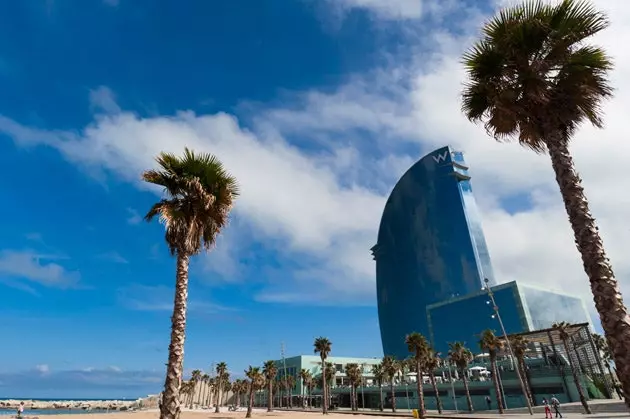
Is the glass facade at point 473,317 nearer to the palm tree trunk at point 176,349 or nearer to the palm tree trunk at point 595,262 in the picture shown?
the palm tree trunk at point 176,349

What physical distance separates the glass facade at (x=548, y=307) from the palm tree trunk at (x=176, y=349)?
134 meters

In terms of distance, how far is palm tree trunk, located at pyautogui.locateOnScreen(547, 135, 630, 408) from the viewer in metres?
7.46

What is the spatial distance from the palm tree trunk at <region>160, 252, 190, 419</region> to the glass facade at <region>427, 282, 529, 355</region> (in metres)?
118

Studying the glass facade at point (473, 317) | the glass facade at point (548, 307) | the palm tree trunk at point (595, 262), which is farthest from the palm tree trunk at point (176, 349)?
the glass facade at point (548, 307)

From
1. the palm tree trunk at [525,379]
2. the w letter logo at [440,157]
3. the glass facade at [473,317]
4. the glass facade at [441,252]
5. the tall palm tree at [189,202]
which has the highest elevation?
the w letter logo at [440,157]

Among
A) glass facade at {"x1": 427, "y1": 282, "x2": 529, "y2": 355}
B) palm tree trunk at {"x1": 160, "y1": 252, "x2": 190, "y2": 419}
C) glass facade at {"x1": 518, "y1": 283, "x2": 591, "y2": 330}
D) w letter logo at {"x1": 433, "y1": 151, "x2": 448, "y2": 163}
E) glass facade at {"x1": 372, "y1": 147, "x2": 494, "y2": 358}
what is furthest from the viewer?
w letter logo at {"x1": 433, "y1": 151, "x2": 448, "y2": 163}

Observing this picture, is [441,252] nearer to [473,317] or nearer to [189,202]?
[473,317]

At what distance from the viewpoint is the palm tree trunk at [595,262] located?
7.46 meters

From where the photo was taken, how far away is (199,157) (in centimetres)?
1472

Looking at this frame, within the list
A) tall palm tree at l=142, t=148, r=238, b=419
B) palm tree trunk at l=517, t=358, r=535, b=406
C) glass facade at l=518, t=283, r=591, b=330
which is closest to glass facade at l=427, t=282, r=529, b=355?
glass facade at l=518, t=283, r=591, b=330

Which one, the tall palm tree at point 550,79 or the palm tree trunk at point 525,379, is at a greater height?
the tall palm tree at point 550,79

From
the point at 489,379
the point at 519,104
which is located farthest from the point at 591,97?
the point at 489,379

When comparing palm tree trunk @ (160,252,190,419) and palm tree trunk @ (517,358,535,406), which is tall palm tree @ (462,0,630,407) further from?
palm tree trunk @ (517,358,535,406)

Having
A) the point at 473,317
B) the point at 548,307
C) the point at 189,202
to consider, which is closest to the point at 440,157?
the point at 473,317
